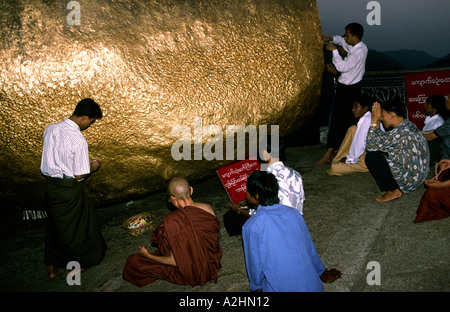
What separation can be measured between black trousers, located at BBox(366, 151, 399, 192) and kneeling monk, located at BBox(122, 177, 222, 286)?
2.15 m

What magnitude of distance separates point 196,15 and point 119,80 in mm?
1159

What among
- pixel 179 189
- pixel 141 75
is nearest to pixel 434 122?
pixel 179 189

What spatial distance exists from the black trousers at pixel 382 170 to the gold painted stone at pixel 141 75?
3.74ft

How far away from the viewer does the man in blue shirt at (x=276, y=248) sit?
184 cm

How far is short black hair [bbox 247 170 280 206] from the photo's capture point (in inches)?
77.6

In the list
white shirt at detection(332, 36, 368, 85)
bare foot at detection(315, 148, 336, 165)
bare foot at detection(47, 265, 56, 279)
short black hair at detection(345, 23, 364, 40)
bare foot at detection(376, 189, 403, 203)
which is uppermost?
short black hair at detection(345, 23, 364, 40)

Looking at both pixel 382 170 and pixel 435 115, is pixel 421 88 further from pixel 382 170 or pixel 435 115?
pixel 382 170

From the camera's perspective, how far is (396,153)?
10.6ft

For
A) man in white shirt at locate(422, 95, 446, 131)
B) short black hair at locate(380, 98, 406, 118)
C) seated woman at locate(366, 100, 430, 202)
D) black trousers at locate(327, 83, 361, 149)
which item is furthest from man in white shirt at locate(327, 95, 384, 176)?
short black hair at locate(380, 98, 406, 118)

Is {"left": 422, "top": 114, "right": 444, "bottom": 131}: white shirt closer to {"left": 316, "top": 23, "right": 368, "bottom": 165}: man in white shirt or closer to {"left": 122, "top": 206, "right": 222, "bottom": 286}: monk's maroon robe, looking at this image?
{"left": 316, "top": 23, "right": 368, "bottom": 165}: man in white shirt

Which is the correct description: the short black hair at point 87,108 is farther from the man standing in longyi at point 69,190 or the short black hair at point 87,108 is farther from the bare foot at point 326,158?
the bare foot at point 326,158

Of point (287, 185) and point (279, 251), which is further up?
point (287, 185)

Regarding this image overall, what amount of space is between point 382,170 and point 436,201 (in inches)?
28.7
